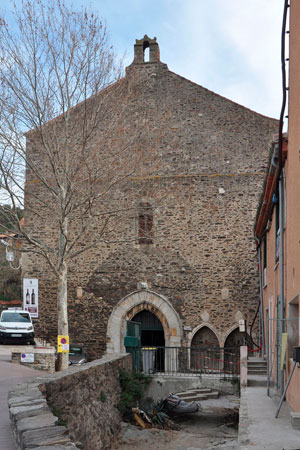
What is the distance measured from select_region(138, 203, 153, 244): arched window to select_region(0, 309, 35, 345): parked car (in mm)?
4961

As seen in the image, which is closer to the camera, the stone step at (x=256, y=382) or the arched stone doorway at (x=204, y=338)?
the stone step at (x=256, y=382)

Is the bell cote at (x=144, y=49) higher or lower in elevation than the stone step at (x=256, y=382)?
higher

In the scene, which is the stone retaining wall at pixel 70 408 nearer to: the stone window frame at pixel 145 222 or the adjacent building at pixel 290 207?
the adjacent building at pixel 290 207

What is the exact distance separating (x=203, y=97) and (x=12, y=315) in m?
10.4

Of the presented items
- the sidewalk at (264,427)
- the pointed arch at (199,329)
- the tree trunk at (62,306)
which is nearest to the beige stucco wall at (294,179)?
the sidewalk at (264,427)

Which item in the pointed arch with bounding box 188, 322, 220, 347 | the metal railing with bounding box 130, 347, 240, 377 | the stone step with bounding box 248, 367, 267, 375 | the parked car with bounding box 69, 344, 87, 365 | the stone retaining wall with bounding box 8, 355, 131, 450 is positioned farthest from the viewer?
the pointed arch with bounding box 188, 322, 220, 347

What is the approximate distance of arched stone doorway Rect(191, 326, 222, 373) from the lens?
61.4 ft

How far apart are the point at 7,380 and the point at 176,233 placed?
981cm

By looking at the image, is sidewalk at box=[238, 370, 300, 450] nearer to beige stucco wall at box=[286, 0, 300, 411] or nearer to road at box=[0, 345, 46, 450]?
beige stucco wall at box=[286, 0, 300, 411]

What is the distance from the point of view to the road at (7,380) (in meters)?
6.47

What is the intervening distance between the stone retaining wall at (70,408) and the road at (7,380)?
0.16 metres

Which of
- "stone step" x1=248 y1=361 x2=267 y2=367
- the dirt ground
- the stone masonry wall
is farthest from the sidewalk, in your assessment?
the stone masonry wall

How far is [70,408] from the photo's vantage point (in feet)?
30.9

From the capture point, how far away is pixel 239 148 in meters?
20.7
